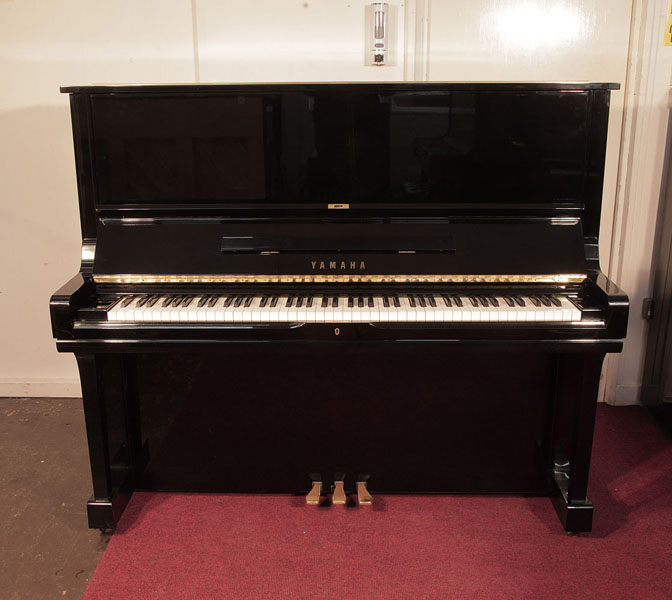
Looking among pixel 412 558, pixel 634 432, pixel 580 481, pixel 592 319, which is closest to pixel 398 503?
pixel 412 558

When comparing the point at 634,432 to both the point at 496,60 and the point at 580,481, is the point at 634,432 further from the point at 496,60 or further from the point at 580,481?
the point at 496,60

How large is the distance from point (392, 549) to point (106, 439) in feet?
3.14

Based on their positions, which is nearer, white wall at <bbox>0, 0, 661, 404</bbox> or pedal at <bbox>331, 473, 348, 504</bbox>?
pedal at <bbox>331, 473, 348, 504</bbox>

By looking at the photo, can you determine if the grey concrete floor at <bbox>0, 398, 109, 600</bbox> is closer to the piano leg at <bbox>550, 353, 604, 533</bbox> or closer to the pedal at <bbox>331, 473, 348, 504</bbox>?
the pedal at <bbox>331, 473, 348, 504</bbox>

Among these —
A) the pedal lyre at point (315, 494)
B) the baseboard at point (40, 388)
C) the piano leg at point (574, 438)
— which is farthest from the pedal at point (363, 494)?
the baseboard at point (40, 388)

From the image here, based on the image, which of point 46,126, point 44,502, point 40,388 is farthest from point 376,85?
point 40,388

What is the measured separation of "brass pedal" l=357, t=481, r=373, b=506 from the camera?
2.12 m

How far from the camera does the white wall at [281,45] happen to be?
2.57 metres

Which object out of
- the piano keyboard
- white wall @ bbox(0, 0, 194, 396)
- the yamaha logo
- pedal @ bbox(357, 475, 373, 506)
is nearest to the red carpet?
pedal @ bbox(357, 475, 373, 506)

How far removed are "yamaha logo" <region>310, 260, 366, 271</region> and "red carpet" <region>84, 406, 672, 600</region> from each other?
2.77ft

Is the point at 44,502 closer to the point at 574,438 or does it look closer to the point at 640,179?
the point at 574,438

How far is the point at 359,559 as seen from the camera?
1.95 meters

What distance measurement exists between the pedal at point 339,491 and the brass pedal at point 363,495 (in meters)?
0.05

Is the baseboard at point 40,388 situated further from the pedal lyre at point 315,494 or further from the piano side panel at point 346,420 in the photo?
the pedal lyre at point 315,494
